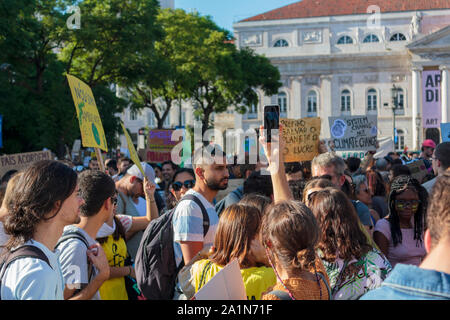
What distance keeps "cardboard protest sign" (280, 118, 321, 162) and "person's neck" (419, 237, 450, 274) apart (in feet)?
21.2

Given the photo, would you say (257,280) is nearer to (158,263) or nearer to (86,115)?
(158,263)

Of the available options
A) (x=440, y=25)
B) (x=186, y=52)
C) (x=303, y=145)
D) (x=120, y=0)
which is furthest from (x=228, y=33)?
(x=303, y=145)

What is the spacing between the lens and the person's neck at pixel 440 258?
65.0 inches

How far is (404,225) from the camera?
4.55 meters

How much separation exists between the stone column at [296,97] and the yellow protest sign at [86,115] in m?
49.2

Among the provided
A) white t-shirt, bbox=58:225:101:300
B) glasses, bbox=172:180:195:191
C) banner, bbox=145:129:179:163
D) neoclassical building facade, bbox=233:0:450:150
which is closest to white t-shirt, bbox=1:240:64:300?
white t-shirt, bbox=58:225:101:300

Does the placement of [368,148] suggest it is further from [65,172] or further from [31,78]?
[31,78]

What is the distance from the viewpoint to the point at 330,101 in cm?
5453

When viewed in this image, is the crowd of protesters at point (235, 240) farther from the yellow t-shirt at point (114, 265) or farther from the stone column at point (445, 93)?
the stone column at point (445, 93)

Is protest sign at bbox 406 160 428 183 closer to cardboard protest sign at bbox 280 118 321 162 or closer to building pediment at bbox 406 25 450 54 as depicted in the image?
cardboard protest sign at bbox 280 118 321 162

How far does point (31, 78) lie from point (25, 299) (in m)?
23.1

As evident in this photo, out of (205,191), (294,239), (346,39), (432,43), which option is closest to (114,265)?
(205,191)

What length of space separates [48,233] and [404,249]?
2816mm

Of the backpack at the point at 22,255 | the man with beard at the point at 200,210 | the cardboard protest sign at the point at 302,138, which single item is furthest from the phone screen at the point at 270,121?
the cardboard protest sign at the point at 302,138
